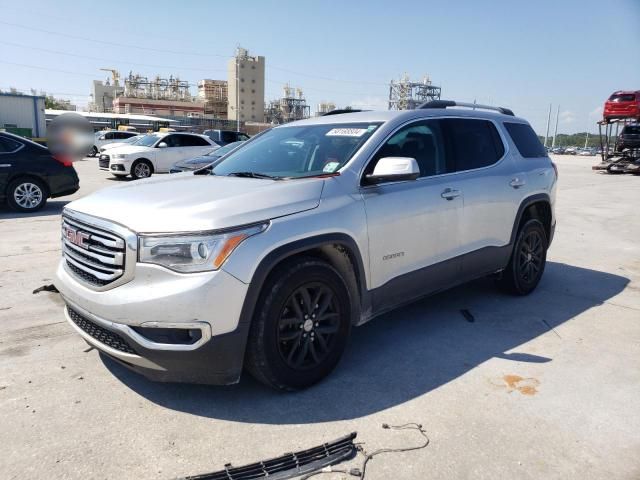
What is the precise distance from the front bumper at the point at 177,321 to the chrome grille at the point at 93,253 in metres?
0.12

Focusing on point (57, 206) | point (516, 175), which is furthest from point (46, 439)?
point (57, 206)

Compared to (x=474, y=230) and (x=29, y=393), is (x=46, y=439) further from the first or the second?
(x=474, y=230)

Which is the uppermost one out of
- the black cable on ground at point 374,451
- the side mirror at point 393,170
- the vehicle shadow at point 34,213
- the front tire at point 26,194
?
the side mirror at point 393,170

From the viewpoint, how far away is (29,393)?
10.1ft

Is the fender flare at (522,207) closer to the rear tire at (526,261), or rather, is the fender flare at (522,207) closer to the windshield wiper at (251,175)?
the rear tire at (526,261)

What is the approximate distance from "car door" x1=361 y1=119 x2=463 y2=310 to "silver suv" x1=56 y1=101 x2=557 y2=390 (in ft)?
0.04

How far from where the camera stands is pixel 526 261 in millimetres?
5207

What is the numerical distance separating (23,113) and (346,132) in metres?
40.7

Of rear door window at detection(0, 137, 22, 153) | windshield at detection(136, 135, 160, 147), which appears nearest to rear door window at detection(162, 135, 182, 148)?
windshield at detection(136, 135, 160, 147)

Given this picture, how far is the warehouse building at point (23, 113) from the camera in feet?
118

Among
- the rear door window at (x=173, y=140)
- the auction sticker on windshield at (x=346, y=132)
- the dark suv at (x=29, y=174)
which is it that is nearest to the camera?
the auction sticker on windshield at (x=346, y=132)

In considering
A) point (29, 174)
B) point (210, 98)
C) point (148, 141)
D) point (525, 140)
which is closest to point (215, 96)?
point (210, 98)

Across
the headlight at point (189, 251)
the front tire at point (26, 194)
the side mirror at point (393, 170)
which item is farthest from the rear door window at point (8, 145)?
the side mirror at point (393, 170)

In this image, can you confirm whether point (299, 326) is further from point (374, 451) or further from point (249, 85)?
point (249, 85)
